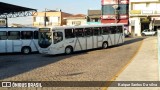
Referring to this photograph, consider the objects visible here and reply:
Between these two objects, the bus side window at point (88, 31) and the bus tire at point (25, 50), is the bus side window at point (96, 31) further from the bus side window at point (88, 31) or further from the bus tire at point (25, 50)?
the bus tire at point (25, 50)

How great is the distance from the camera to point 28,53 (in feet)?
88.4

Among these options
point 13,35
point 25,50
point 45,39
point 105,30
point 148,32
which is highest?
point 105,30

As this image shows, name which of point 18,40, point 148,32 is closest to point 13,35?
point 18,40

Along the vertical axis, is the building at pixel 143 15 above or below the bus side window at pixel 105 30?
above

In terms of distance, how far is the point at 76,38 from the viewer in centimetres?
2570

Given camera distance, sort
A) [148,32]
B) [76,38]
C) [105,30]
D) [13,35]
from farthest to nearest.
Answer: [148,32] < [105,30] < [13,35] < [76,38]

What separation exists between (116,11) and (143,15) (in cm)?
537

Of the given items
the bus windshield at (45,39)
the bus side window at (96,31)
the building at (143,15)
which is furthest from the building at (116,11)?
the bus windshield at (45,39)

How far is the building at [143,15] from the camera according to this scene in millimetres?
59406

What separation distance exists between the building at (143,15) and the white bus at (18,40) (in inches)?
1441

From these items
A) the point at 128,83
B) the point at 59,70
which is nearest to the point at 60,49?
the point at 59,70

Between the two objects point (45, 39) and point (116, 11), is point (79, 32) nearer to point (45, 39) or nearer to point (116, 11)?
point (45, 39)

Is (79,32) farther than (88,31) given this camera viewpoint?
No

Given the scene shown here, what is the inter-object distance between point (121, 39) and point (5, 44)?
12311 mm
